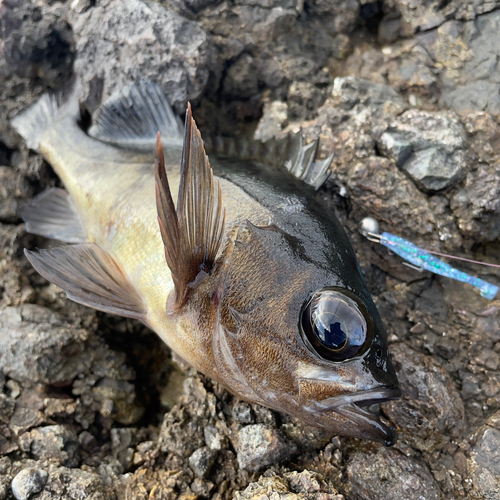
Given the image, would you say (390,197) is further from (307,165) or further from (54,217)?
(54,217)

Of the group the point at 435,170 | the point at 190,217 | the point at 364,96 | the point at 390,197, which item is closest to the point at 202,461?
the point at 190,217

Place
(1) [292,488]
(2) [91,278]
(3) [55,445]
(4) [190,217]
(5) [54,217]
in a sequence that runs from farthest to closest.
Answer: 1. (5) [54,217]
2. (2) [91,278]
3. (3) [55,445]
4. (1) [292,488]
5. (4) [190,217]

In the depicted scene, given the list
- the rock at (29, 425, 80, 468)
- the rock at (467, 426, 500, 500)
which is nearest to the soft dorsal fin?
the rock at (29, 425, 80, 468)

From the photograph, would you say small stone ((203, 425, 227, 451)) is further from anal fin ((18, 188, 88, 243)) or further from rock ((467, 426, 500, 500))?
anal fin ((18, 188, 88, 243))

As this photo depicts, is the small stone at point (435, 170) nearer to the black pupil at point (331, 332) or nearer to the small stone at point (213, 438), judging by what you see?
the black pupil at point (331, 332)

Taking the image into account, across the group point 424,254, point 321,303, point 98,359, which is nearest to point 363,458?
point 321,303
